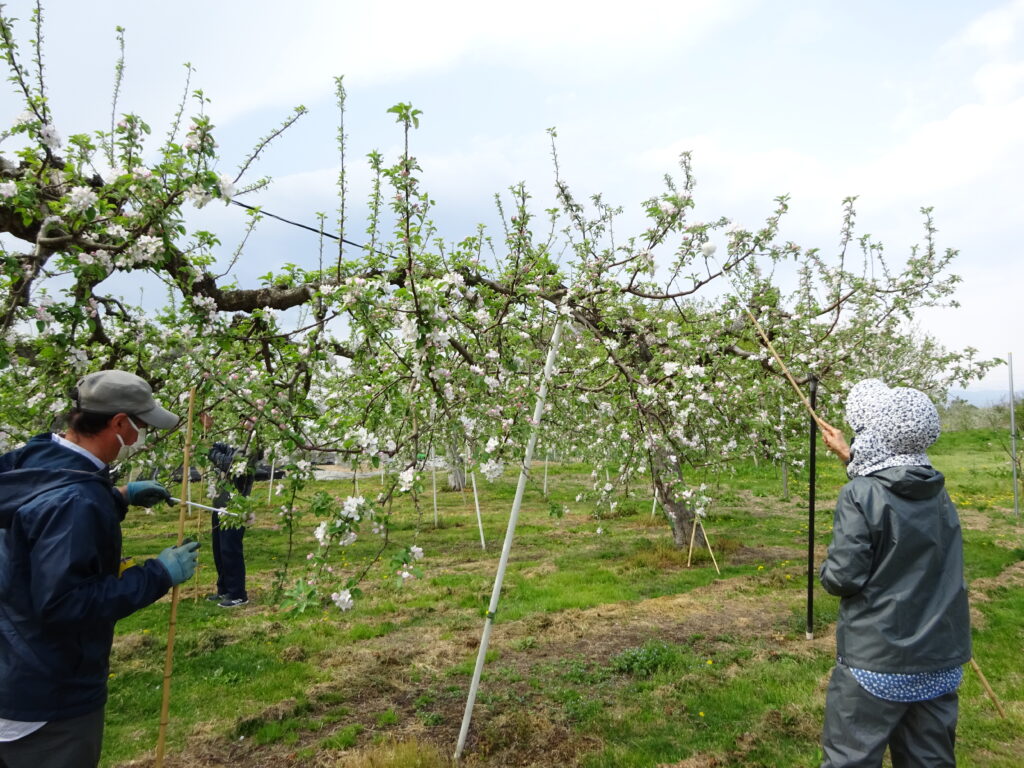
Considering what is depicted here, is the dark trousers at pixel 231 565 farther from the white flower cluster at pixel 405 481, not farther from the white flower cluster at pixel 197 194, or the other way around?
the white flower cluster at pixel 197 194

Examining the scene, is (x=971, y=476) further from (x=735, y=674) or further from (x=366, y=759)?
(x=366, y=759)

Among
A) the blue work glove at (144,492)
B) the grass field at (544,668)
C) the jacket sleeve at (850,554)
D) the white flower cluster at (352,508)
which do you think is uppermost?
the blue work glove at (144,492)

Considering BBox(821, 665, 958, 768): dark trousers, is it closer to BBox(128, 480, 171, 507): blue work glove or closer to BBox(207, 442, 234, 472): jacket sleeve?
BBox(128, 480, 171, 507): blue work glove

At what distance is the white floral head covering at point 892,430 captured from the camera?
8.74ft

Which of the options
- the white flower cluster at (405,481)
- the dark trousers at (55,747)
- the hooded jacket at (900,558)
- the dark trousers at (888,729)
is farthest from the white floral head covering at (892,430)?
the dark trousers at (55,747)

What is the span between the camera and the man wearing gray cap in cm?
212

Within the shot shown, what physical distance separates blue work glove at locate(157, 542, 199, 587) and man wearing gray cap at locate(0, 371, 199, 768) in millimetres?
102

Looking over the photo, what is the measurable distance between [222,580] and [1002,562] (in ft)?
33.9

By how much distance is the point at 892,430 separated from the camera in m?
2.68

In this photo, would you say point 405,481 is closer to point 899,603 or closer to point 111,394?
point 111,394

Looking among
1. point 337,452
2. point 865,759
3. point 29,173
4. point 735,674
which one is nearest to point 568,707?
point 735,674

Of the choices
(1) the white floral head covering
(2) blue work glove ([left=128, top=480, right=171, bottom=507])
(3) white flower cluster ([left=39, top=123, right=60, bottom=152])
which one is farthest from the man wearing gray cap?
(1) the white floral head covering

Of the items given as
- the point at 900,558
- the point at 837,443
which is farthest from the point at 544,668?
the point at 900,558

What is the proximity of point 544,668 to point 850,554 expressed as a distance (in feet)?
11.2
